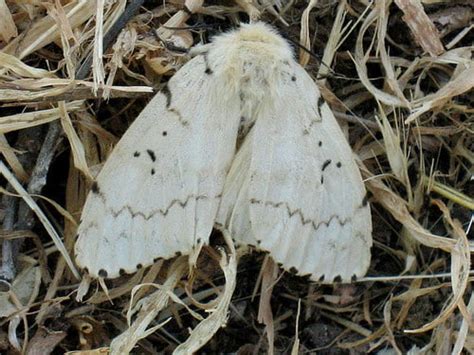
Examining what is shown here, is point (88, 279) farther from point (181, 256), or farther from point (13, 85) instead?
point (13, 85)

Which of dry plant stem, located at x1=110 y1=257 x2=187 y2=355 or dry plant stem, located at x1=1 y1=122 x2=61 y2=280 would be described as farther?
dry plant stem, located at x1=1 y1=122 x2=61 y2=280

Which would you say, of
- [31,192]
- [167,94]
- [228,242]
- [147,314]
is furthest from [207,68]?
[147,314]

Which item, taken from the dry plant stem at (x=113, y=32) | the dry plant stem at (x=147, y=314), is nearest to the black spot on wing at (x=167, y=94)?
the dry plant stem at (x=113, y=32)

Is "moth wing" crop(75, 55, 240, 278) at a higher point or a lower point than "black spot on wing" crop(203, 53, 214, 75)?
lower

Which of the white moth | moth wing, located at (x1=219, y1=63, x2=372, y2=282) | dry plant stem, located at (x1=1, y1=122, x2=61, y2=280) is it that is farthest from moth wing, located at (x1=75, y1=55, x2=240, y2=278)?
dry plant stem, located at (x1=1, y1=122, x2=61, y2=280)

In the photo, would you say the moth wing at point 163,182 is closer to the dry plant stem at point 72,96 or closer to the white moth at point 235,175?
the white moth at point 235,175

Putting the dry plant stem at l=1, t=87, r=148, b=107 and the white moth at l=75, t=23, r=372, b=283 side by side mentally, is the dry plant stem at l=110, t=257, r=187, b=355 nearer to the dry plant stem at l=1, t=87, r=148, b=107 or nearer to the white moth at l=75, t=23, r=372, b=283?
the white moth at l=75, t=23, r=372, b=283
